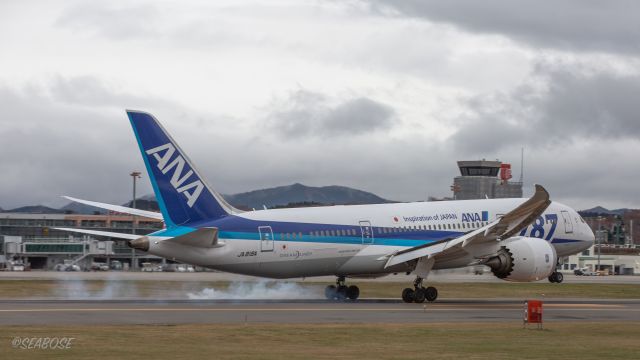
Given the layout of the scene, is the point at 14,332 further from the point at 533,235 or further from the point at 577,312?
the point at 533,235

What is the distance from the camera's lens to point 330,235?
50.1 meters

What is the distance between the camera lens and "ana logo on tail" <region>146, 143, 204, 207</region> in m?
46.5

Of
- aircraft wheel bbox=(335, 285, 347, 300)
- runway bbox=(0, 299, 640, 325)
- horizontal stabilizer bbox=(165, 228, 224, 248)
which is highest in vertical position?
horizontal stabilizer bbox=(165, 228, 224, 248)

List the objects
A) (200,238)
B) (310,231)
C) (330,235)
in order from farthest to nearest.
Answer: (330,235), (310,231), (200,238)

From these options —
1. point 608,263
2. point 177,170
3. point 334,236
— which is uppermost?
point 177,170

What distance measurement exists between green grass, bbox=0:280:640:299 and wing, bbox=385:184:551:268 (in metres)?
8.89

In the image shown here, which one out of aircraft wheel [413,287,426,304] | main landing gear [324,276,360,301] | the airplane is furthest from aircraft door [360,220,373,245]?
aircraft wheel [413,287,426,304]

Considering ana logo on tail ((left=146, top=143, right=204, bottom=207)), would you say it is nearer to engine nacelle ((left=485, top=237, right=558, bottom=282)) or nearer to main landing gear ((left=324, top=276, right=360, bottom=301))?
main landing gear ((left=324, top=276, right=360, bottom=301))

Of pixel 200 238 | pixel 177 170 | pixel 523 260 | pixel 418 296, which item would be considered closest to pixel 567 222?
pixel 523 260

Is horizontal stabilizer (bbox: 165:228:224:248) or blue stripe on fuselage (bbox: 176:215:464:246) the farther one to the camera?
blue stripe on fuselage (bbox: 176:215:464:246)

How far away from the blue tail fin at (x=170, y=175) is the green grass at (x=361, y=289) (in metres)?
10.9

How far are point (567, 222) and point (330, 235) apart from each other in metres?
15.4

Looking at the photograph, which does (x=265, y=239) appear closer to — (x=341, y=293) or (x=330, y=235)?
(x=330, y=235)

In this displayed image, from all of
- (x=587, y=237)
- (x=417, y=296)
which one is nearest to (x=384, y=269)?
(x=417, y=296)
